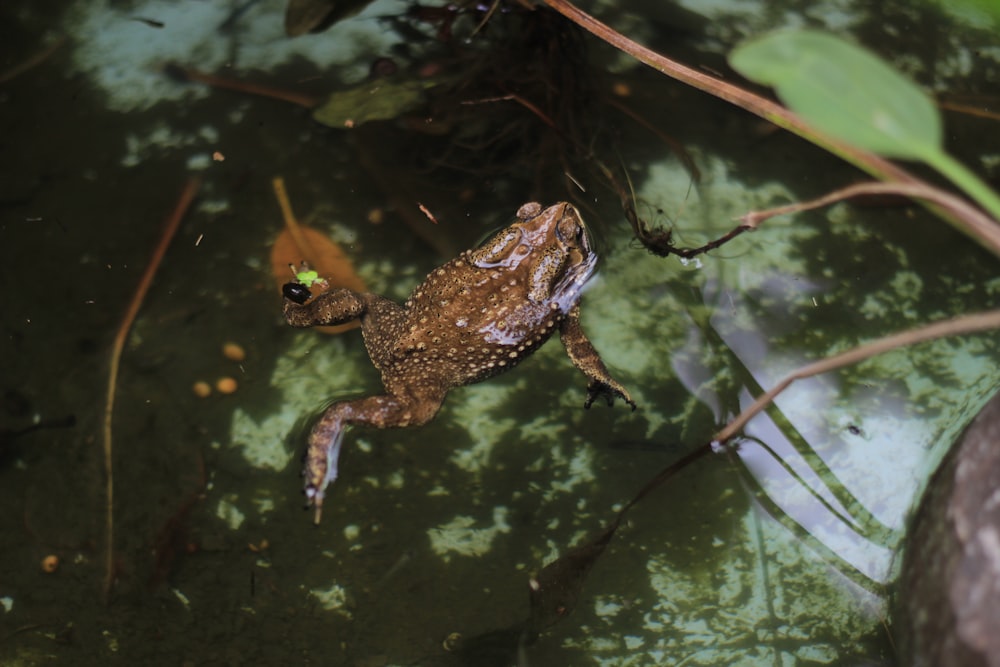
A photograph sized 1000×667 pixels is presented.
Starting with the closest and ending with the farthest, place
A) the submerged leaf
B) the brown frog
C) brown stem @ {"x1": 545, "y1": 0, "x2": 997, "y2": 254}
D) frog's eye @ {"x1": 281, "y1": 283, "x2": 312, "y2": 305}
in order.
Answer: brown stem @ {"x1": 545, "y1": 0, "x2": 997, "y2": 254}, the brown frog, frog's eye @ {"x1": 281, "y1": 283, "x2": 312, "y2": 305}, the submerged leaf

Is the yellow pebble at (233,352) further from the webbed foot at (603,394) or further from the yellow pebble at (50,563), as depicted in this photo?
the webbed foot at (603,394)

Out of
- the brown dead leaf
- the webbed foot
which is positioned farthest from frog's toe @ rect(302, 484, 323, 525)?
the webbed foot

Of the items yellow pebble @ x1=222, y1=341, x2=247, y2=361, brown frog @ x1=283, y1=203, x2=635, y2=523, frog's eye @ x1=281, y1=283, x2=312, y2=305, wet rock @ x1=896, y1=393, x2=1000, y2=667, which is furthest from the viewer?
yellow pebble @ x1=222, y1=341, x2=247, y2=361

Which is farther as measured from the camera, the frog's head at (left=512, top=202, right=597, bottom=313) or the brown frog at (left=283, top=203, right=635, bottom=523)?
the frog's head at (left=512, top=202, right=597, bottom=313)

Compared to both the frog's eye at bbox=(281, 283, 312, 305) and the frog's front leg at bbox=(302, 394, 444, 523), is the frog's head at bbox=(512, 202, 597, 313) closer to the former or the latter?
the frog's front leg at bbox=(302, 394, 444, 523)

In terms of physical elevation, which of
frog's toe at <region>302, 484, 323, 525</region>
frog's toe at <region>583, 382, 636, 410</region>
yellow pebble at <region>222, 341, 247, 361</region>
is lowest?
frog's toe at <region>302, 484, 323, 525</region>

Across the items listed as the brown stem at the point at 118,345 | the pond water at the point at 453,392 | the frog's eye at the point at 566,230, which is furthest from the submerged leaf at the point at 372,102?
the frog's eye at the point at 566,230

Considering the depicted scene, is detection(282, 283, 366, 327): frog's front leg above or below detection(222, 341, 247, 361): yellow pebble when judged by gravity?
above

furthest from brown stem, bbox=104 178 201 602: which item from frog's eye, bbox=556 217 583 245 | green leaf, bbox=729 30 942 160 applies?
green leaf, bbox=729 30 942 160
